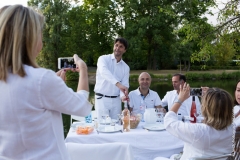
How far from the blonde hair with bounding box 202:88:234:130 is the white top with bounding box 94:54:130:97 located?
95.0 inches

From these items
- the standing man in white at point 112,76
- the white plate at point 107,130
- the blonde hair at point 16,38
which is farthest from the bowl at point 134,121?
the blonde hair at point 16,38

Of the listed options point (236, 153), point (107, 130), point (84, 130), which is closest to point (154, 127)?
point (107, 130)

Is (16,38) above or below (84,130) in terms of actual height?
above

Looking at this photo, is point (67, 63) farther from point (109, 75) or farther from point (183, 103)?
point (183, 103)

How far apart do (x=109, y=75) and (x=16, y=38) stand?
3.23 metres

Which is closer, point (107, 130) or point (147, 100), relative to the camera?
point (107, 130)

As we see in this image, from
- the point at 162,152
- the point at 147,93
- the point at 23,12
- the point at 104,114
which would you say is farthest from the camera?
the point at 147,93

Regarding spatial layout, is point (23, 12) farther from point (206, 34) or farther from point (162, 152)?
point (206, 34)

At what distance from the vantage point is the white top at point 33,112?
113 cm

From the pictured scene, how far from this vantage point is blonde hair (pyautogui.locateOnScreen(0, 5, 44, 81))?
1.11 metres

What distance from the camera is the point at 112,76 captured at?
170 inches

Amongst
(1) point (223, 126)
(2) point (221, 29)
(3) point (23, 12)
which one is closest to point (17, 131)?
(3) point (23, 12)

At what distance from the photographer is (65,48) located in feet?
83.9

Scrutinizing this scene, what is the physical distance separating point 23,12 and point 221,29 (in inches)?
183
